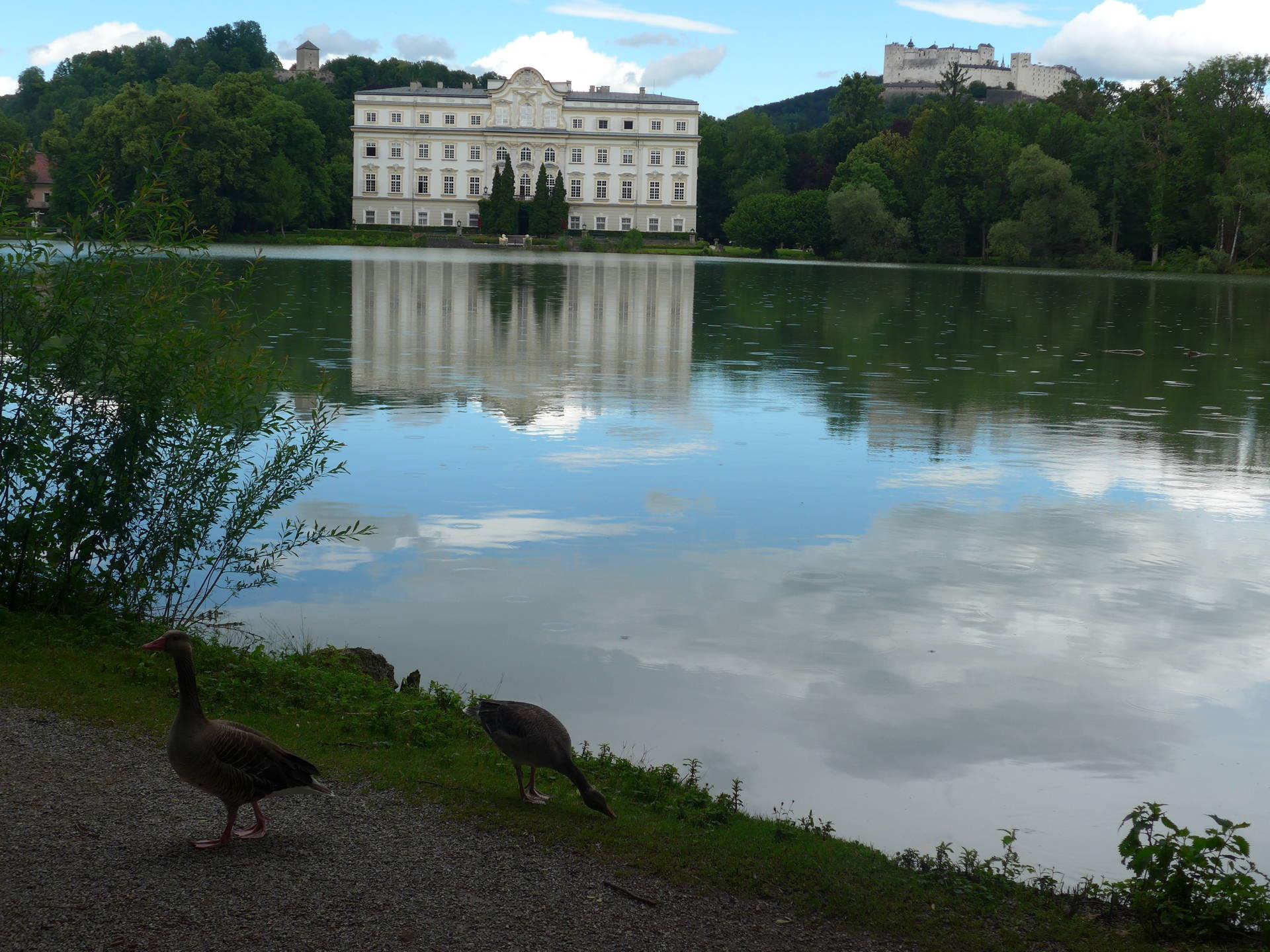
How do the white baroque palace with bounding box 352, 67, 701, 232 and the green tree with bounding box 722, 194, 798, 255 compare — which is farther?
the white baroque palace with bounding box 352, 67, 701, 232

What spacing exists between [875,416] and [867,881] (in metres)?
11.4

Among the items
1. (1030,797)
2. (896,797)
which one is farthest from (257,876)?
(1030,797)

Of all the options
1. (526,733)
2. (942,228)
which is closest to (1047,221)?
(942,228)

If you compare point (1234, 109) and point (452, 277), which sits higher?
point (1234, 109)

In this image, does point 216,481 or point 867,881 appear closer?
point 867,881

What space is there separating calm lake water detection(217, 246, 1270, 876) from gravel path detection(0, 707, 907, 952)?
1.40 m

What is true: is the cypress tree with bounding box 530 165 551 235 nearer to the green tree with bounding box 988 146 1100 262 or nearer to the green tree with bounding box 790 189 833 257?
the green tree with bounding box 790 189 833 257

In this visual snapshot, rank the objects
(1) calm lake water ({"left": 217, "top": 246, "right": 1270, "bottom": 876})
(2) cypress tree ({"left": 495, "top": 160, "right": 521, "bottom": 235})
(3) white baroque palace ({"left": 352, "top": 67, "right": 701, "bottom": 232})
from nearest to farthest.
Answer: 1. (1) calm lake water ({"left": 217, "top": 246, "right": 1270, "bottom": 876})
2. (2) cypress tree ({"left": 495, "top": 160, "right": 521, "bottom": 235})
3. (3) white baroque palace ({"left": 352, "top": 67, "right": 701, "bottom": 232})

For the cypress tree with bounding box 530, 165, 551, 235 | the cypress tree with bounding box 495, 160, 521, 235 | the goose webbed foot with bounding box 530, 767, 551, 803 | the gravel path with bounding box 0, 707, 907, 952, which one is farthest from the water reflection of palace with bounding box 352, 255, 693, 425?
the cypress tree with bounding box 530, 165, 551, 235

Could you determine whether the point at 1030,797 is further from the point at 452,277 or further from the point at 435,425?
the point at 452,277

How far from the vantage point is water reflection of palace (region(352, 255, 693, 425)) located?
1677cm

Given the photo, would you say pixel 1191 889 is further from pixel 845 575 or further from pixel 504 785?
pixel 845 575

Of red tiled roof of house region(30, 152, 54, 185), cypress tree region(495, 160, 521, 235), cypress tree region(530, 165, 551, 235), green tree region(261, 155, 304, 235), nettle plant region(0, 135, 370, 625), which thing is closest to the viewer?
nettle plant region(0, 135, 370, 625)

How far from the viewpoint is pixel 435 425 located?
46.0 ft
